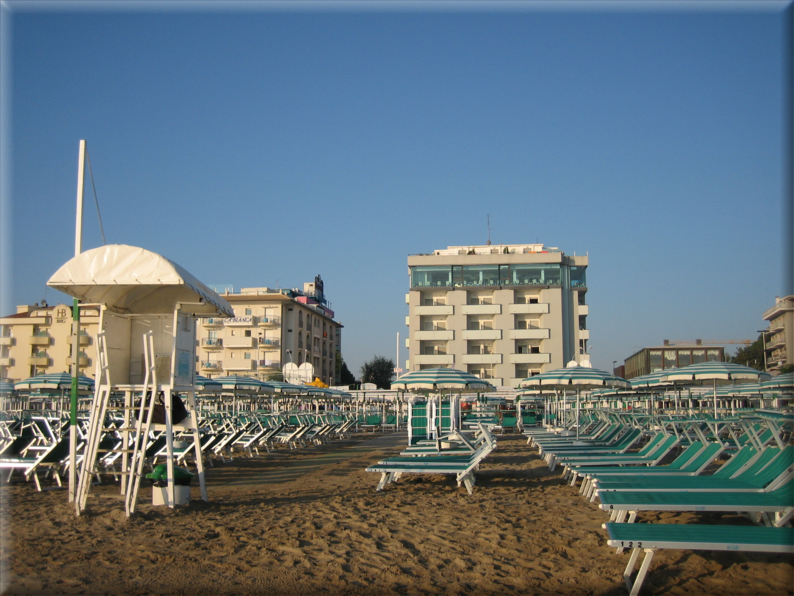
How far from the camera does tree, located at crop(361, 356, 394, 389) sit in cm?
8250

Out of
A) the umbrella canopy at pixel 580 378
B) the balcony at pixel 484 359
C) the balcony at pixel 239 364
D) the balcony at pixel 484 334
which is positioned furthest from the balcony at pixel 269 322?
the umbrella canopy at pixel 580 378

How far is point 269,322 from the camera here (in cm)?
6925

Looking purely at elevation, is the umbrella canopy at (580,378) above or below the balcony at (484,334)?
below

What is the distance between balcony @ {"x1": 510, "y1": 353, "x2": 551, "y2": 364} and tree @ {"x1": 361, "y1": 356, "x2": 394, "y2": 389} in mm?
28016

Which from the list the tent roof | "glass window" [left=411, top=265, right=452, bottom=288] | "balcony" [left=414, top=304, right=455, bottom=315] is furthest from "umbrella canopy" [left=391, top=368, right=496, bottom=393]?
"glass window" [left=411, top=265, right=452, bottom=288]

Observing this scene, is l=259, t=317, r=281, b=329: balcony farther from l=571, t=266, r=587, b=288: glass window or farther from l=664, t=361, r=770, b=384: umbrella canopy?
l=664, t=361, r=770, b=384: umbrella canopy

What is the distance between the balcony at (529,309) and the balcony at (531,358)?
3.73m

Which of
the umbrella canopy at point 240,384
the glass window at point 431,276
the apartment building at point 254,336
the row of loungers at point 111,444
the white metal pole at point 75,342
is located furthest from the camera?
the apartment building at point 254,336

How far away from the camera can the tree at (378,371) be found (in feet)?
271

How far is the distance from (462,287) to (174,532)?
53.1m

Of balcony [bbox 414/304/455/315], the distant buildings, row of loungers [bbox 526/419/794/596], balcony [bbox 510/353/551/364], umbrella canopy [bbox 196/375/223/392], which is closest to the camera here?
row of loungers [bbox 526/419/794/596]

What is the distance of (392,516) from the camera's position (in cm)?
736

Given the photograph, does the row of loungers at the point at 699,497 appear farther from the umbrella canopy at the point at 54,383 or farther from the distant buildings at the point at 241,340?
the distant buildings at the point at 241,340

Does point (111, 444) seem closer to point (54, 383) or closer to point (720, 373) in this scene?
point (54, 383)
